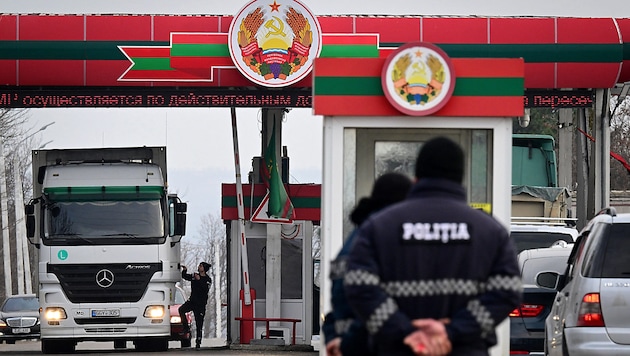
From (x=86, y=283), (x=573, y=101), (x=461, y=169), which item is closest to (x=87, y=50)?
(x=86, y=283)

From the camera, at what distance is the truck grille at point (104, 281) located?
24250mm

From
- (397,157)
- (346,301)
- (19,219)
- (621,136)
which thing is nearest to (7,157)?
(19,219)

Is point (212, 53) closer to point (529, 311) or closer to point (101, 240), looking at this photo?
point (101, 240)

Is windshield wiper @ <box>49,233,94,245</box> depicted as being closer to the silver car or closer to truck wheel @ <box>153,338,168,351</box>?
truck wheel @ <box>153,338,168,351</box>

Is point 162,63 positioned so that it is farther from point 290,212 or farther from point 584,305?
point 584,305

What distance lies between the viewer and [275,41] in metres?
22.9

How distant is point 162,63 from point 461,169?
664 inches

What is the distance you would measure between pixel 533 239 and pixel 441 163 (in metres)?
14.3

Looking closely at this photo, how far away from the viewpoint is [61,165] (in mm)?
24281

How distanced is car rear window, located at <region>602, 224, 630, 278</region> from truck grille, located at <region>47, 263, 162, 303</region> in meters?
13.6

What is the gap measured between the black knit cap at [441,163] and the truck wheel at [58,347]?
1960 centimetres

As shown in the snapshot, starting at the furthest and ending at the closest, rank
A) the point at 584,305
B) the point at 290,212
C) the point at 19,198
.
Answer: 1. the point at 19,198
2. the point at 290,212
3. the point at 584,305

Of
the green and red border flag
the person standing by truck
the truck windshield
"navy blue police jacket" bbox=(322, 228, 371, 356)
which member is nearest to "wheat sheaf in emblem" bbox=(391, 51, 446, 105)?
"navy blue police jacket" bbox=(322, 228, 371, 356)

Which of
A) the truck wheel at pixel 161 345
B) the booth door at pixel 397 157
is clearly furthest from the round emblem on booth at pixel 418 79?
the truck wheel at pixel 161 345
